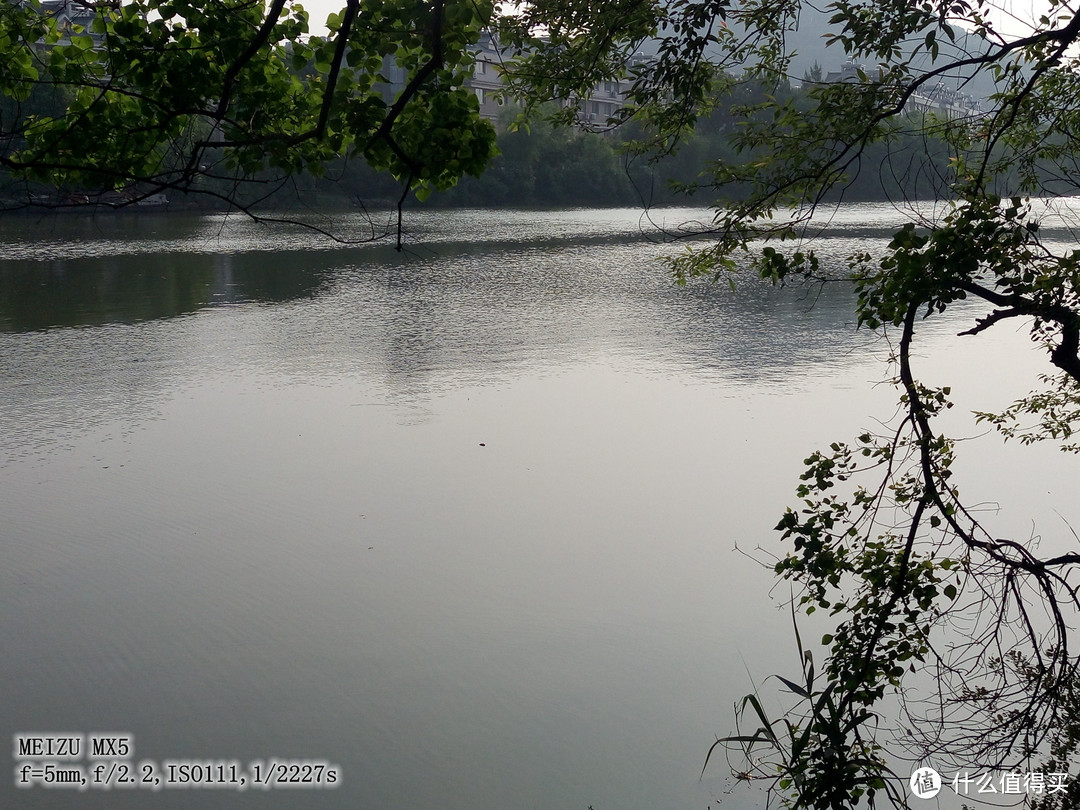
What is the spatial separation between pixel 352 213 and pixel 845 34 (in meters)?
29.9

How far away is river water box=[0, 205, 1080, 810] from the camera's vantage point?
424 centimetres

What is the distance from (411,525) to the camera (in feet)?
20.6

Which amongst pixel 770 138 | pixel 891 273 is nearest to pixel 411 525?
pixel 770 138

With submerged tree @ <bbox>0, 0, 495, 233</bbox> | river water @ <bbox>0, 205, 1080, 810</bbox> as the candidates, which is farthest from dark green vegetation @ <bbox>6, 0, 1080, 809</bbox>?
river water @ <bbox>0, 205, 1080, 810</bbox>

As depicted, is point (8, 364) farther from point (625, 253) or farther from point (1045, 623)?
point (625, 253)

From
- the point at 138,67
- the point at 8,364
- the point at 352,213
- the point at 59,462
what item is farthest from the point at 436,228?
the point at 138,67

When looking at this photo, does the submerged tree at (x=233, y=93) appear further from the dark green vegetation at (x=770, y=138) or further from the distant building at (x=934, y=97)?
the distant building at (x=934, y=97)

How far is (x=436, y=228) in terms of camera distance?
2702cm

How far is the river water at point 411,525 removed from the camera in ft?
13.9

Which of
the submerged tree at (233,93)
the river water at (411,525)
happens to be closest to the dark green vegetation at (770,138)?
the submerged tree at (233,93)

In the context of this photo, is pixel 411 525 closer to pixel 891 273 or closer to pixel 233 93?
pixel 233 93

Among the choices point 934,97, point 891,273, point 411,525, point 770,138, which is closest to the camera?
point 891,273

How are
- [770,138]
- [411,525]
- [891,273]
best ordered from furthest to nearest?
[411,525], [770,138], [891,273]

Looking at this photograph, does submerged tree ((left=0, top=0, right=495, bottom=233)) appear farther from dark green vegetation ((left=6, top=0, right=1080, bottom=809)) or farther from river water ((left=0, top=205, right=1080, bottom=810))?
river water ((left=0, top=205, right=1080, bottom=810))
